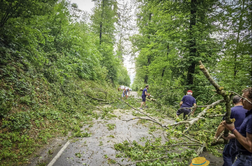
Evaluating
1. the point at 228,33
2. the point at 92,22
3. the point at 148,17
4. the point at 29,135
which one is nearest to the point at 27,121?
the point at 29,135

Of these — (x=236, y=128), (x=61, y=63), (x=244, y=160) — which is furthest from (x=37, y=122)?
(x=236, y=128)

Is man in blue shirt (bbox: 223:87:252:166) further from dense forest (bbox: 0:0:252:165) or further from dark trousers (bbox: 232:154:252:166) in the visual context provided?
dense forest (bbox: 0:0:252:165)

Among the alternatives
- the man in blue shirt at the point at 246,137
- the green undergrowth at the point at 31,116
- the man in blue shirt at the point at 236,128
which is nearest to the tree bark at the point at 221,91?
the man in blue shirt at the point at 246,137

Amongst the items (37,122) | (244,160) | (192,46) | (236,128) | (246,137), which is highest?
(192,46)

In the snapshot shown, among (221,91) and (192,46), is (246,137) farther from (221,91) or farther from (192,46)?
(192,46)

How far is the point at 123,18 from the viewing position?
22844mm

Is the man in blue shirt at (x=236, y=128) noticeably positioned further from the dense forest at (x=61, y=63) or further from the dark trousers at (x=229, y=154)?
the dense forest at (x=61, y=63)

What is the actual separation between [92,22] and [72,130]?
1875 cm

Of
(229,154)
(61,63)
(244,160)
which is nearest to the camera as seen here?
(244,160)

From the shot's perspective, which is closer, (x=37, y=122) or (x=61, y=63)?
(x=37, y=122)

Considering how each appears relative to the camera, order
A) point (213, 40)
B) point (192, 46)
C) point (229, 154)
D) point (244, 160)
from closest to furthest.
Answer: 1. point (244, 160)
2. point (229, 154)
3. point (213, 40)
4. point (192, 46)

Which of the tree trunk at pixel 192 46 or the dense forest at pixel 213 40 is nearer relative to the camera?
the dense forest at pixel 213 40

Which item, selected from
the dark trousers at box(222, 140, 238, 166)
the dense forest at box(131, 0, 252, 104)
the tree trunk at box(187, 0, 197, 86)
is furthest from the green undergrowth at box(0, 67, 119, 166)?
the dense forest at box(131, 0, 252, 104)

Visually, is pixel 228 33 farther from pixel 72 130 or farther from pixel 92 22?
pixel 92 22
